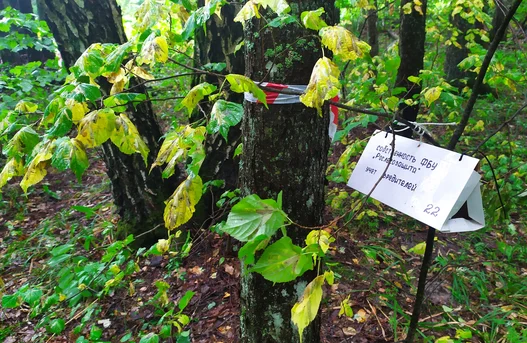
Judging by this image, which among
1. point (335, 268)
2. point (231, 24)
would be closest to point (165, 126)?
point (231, 24)

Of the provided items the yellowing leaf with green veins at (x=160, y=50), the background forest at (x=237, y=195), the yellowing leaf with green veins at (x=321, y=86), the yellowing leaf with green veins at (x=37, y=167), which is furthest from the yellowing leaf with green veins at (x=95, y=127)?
the yellowing leaf with green veins at (x=321, y=86)

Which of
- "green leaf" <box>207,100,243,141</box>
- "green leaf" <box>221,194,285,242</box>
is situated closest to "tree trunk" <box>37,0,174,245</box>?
"green leaf" <box>207,100,243,141</box>

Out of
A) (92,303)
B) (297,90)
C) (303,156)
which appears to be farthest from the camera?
(92,303)

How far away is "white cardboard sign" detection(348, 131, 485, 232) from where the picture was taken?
Result: 1038 mm

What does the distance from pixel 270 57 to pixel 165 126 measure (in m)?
4.92

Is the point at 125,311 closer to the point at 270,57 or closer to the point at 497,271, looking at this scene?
the point at 270,57

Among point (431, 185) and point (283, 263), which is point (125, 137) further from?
point (431, 185)

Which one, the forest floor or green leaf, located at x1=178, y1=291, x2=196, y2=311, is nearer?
green leaf, located at x1=178, y1=291, x2=196, y2=311

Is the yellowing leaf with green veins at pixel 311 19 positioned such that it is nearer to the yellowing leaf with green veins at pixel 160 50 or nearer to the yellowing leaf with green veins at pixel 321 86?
the yellowing leaf with green veins at pixel 321 86

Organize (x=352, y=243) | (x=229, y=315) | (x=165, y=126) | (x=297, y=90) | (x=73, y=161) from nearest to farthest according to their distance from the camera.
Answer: (x=73, y=161) < (x=297, y=90) < (x=229, y=315) < (x=352, y=243) < (x=165, y=126)

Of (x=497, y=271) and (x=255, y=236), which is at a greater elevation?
(x=255, y=236)

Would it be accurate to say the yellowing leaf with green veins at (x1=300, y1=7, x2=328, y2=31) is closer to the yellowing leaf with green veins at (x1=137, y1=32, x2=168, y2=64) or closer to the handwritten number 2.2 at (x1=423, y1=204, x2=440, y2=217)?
the yellowing leaf with green veins at (x1=137, y1=32, x2=168, y2=64)

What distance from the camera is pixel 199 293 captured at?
250cm

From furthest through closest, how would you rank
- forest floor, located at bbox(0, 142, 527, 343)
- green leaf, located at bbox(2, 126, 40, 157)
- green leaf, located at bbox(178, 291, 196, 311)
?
forest floor, located at bbox(0, 142, 527, 343) → green leaf, located at bbox(178, 291, 196, 311) → green leaf, located at bbox(2, 126, 40, 157)
